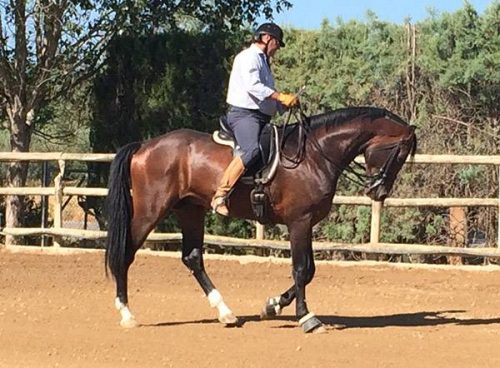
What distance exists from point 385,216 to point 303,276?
595 centimetres

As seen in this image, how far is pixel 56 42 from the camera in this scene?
15602mm

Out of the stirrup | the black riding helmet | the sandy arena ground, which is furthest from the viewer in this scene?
the stirrup

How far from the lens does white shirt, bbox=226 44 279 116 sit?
26.7 feet

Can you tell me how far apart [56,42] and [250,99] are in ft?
26.7

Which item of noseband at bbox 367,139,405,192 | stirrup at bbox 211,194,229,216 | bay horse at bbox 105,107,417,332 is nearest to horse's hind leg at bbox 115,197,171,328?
bay horse at bbox 105,107,417,332

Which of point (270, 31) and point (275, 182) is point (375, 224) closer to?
point (275, 182)

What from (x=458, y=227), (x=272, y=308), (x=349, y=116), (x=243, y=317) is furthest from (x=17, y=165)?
(x=349, y=116)

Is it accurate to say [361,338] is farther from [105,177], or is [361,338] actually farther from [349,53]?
[105,177]

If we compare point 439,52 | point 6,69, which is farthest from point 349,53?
point 6,69

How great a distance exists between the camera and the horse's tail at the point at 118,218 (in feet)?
28.2

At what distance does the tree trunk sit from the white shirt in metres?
8.03

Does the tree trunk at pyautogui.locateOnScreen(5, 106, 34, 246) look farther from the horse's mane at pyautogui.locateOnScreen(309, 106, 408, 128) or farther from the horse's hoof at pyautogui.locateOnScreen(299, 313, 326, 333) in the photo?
the horse's hoof at pyautogui.locateOnScreen(299, 313, 326, 333)

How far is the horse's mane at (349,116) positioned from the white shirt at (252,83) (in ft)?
1.44

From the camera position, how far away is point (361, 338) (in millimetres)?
7832
